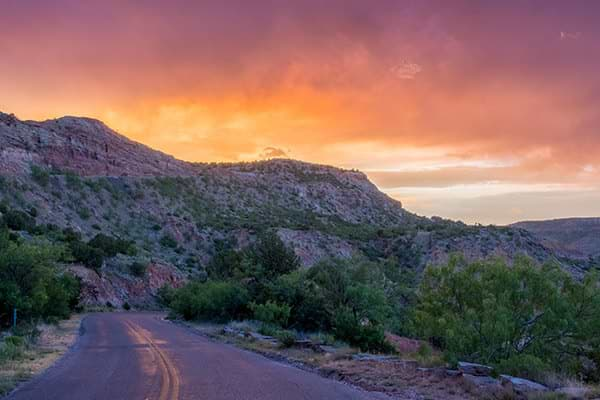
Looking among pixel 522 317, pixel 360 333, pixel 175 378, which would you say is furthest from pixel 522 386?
pixel 360 333

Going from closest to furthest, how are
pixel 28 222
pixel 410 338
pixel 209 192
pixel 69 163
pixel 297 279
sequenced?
pixel 410 338 → pixel 297 279 → pixel 28 222 → pixel 69 163 → pixel 209 192

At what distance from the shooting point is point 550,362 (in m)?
17.5

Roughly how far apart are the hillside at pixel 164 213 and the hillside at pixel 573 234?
34.8ft

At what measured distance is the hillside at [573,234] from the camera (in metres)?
97.9

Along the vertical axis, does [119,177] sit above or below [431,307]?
above

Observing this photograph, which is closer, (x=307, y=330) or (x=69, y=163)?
(x=307, y=330)

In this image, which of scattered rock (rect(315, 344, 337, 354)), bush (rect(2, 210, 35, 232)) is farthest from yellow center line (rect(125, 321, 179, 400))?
bush (rect(2, 210, 35, 232))

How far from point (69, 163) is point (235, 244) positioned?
3247 centimetres

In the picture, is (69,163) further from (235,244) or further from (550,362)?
(550,362)

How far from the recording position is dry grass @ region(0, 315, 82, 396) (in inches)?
643

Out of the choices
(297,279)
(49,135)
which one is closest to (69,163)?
(49,135)

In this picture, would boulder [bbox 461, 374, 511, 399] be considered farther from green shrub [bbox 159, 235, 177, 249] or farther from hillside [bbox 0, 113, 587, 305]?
green shrub [bbox 159, 235, 177, 249]

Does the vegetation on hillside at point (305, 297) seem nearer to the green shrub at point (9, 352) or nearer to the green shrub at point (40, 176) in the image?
the green shrub at point (9, 352)

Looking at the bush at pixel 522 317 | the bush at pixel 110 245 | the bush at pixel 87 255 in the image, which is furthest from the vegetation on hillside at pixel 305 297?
the bush at pixel 110 245
